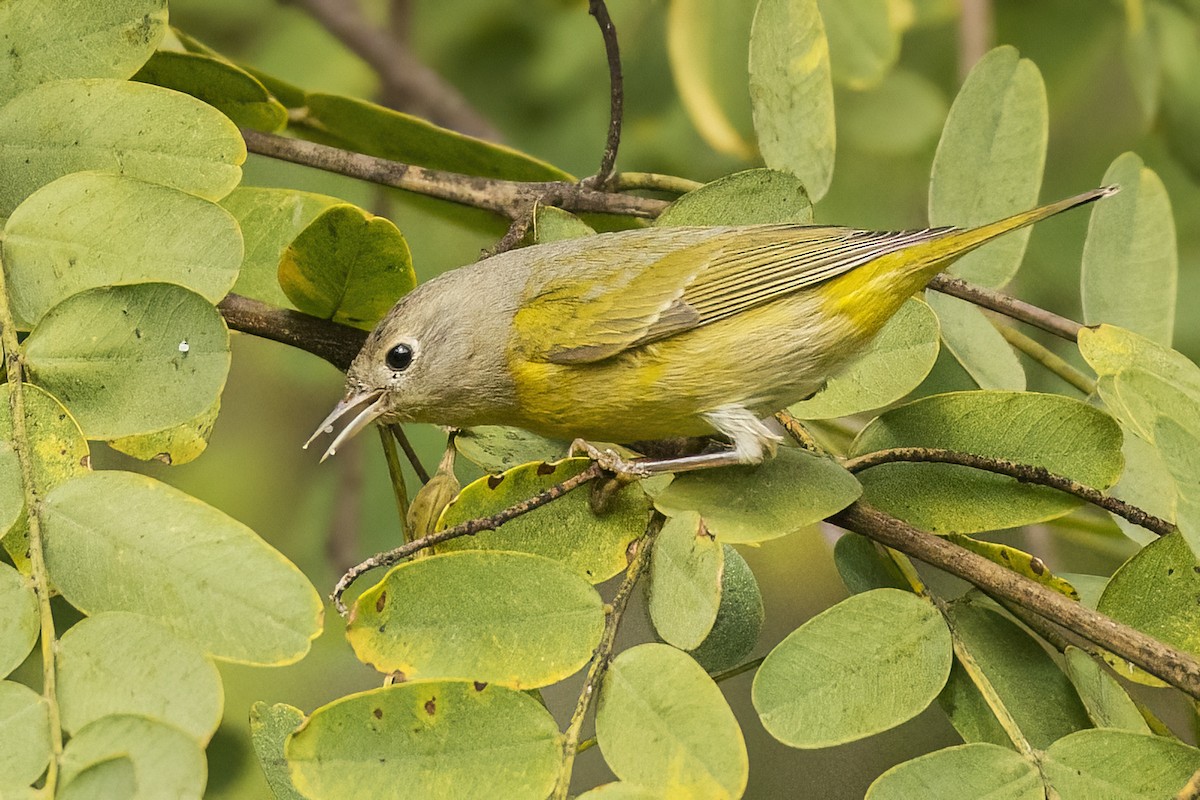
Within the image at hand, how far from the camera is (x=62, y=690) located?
1.98ft

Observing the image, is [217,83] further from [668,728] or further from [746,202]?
[668,728]

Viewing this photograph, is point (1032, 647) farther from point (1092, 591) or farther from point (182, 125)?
point (182, 125)

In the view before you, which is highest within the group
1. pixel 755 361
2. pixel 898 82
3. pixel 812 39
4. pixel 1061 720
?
pixel 812 39

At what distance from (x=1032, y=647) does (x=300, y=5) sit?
5.47 ft

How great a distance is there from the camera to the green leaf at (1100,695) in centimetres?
77

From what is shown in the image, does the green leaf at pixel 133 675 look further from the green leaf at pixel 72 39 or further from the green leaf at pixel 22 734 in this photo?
the green leaf at pixel 72 39

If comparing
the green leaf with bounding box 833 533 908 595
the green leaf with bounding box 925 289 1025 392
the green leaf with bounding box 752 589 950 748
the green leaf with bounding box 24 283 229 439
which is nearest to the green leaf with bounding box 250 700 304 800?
the green leaf with bounding box 24 283 229 439

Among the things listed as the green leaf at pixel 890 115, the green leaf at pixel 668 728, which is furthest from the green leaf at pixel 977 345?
the green leaf at pixel 890 115

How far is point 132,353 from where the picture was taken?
726 millimetres

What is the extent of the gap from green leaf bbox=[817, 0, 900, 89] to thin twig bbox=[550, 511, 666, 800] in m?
0.96

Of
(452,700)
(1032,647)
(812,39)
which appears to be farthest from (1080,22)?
(452,700)

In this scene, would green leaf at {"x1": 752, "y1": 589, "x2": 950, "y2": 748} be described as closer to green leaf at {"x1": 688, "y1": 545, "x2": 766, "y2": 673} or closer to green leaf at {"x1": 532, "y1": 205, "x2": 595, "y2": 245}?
green leaf at {"x1": 688, "y1": 545, "x2": 766, "y2": 673}

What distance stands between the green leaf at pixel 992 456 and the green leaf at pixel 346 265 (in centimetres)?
41

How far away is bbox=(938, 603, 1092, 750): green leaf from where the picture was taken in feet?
2.54
